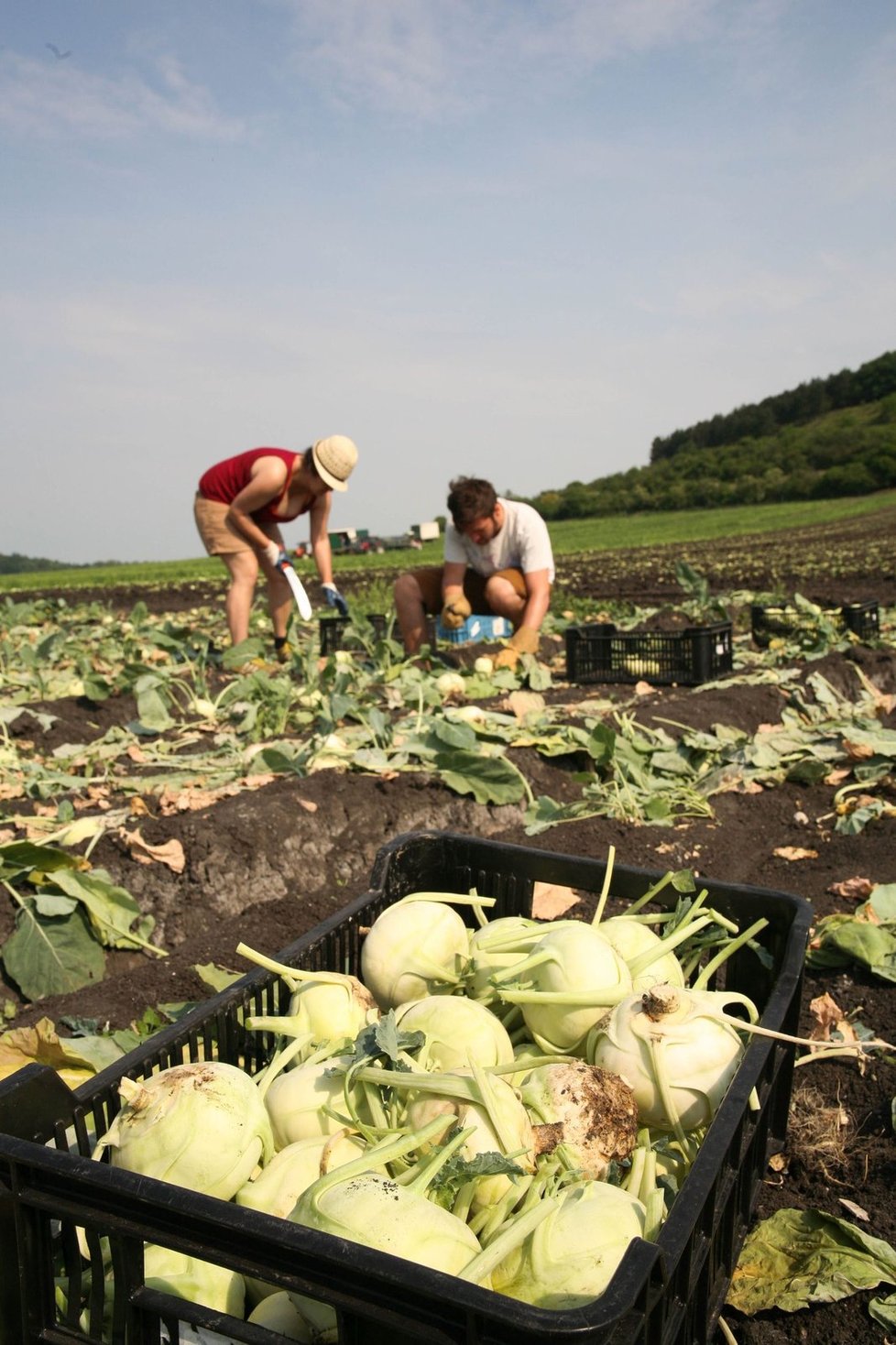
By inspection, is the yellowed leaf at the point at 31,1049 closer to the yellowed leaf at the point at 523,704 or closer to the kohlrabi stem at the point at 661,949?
the kohlrabi stem at the point at 661,949

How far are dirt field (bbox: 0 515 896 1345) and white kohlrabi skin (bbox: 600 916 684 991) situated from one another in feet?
1.72

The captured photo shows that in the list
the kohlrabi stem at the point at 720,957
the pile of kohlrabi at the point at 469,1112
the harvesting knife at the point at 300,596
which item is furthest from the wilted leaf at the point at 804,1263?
the harvesting knife at the point at 300,596

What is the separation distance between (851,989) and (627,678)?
476cm

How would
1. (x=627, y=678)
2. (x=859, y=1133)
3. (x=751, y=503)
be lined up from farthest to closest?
(x=751, y=503) → (x=627, y=678) → (x=859, y=1133)

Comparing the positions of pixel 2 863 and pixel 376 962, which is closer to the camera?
pixel 376 962

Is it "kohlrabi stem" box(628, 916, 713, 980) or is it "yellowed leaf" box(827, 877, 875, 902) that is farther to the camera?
"yellowed leaf" box(827, 877, 875, 902)

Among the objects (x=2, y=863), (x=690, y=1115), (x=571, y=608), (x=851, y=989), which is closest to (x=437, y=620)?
(x=571, y=608)

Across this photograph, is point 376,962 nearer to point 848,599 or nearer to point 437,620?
point 437,620

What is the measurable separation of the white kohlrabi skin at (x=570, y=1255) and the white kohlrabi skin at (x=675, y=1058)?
30cm

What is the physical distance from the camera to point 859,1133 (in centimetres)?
224

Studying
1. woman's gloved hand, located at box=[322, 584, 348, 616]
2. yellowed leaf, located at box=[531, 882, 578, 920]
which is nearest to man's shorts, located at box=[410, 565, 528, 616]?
woman's gloved hand, located at box=[322, 584, 348, 616]

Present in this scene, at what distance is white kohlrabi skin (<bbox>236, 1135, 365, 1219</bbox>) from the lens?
1.47 metres

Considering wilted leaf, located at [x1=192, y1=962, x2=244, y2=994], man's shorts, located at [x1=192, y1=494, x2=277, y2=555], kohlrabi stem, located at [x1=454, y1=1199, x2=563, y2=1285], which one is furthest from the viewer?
man's shorts, located at [x1=192, y1=494, x2=277, y2=555]

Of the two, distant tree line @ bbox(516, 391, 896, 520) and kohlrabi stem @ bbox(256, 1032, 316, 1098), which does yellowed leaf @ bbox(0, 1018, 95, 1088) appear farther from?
distant tree line @ bbox(516, 391, 896, 520)
